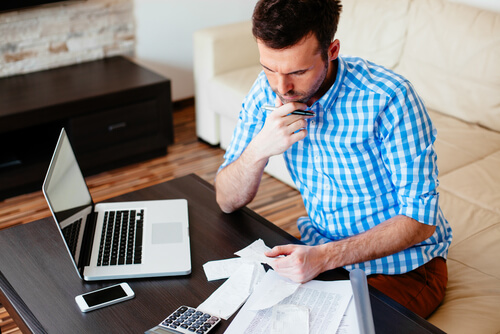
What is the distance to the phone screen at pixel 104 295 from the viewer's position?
1.14 meters

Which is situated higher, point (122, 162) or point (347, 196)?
point (347, 196)

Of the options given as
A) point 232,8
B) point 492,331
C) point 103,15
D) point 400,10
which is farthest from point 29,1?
point 492,331

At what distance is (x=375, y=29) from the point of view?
2.60 meters

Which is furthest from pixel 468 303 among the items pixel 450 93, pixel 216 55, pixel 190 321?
pixel 216 55

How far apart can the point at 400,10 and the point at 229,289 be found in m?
1.82

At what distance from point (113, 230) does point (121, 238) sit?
0.14 feet

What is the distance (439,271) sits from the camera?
4.63 ft

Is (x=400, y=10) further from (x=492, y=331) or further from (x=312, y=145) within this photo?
(x=492, y=331)

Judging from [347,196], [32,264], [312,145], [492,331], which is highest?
[312,145]

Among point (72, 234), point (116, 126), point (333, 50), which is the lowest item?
point (116, 126)

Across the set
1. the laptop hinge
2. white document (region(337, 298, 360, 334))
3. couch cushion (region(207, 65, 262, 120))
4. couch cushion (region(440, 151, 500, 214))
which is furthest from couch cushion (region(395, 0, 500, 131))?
the laptop hinge

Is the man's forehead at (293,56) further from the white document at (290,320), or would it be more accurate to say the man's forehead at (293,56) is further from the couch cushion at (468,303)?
the couch cushion at (468,303)

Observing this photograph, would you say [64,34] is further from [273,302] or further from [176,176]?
[273,302]

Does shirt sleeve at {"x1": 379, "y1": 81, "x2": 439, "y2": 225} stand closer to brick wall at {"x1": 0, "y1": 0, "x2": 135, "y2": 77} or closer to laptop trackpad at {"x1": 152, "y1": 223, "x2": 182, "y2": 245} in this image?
laptop trackpad at {"x1": 152, "y1": 223, "x2": 182, "y2": 245}
